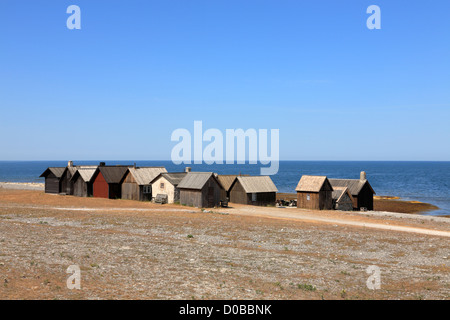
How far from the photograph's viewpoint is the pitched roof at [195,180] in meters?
52.1

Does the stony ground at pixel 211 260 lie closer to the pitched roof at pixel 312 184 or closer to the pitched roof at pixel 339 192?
the pitched roof at pixel 312 184

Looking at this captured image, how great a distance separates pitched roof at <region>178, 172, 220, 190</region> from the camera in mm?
52116

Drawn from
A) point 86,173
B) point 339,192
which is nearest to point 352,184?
point 339,192

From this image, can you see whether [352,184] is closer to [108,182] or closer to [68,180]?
[108,182]

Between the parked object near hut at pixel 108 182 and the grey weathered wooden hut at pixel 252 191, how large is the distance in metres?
17.8

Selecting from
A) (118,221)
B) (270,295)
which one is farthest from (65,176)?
(270,295)

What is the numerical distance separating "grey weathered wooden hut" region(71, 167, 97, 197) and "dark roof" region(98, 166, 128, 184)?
295cm

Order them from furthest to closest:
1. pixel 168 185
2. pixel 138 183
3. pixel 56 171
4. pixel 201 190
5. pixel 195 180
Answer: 1. pixel 56 171
2. pixel 138 183
3. pixel 168 185
4. pixel 195 180
5. pixel 201 190

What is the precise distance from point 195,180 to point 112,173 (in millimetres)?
16649

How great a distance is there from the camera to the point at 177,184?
182 ft

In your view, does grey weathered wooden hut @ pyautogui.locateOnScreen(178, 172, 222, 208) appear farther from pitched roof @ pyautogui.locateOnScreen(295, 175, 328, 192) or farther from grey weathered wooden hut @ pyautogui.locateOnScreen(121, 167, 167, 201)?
pitched roof @ pyautogui.locateOnScreen(295, 175, 328, 192)

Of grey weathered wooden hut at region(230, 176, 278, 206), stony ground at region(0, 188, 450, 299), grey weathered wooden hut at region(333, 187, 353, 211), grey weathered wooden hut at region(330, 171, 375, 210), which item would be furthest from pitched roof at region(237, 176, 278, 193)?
stony ground at region(0, 188, 450, 299)

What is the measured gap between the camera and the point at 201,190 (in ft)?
170

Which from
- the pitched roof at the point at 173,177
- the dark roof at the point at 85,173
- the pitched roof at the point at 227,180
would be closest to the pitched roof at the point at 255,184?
the pitched roof at the point at 227,180
